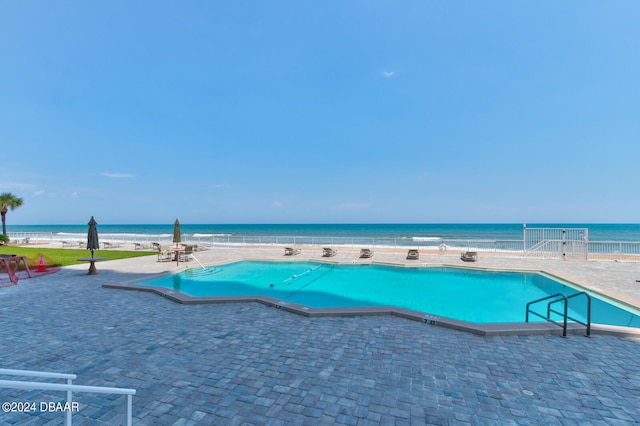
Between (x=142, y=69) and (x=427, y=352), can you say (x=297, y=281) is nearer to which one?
(x=427, y=352)

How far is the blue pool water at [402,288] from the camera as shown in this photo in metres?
8.05

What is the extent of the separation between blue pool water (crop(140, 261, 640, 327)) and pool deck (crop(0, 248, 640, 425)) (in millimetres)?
2802

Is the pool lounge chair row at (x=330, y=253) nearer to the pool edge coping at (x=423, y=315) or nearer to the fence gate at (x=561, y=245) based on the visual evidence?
the fence gate at (x=561, y=245)

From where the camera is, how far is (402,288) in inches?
416

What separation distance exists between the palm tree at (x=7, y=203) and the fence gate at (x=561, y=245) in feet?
150

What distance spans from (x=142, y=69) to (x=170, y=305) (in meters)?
16.4

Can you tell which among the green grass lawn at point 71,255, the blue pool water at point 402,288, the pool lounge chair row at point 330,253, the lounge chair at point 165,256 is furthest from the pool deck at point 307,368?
the pool lounge chair row at point 330,253

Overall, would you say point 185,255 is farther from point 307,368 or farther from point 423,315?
point 307,368

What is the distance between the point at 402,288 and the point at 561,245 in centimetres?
1001

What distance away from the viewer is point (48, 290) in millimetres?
8234

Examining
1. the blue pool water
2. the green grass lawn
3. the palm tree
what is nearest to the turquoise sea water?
the palm tree

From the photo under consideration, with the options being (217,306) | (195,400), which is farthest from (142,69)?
(195,400)

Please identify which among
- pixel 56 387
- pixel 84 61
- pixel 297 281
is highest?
pixel 84 61

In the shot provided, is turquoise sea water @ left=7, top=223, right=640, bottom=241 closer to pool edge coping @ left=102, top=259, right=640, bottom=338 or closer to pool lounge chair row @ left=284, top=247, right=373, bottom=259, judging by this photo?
pool lounge chair row @ left=284, top=247, right=373, bottom=259
